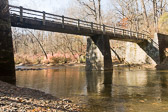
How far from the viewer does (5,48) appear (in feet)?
36.7

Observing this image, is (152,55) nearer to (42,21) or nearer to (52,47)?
(42,21)

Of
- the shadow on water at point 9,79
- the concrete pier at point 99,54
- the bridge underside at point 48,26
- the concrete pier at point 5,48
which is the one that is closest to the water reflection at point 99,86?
the shadow on water at point 9,79

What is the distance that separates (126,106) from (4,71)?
860cm

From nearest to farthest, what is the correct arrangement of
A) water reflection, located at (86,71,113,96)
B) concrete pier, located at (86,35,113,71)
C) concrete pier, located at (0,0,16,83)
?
water reflection, located at (86,71,113,96)
concrete pier, located at (0,0,16,83)
concrete pier, located at (86,35,113,71)

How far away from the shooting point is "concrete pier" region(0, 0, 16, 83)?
428 inches

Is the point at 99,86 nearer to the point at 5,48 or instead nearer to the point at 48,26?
the point at 5,48

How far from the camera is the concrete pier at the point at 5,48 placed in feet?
35.7

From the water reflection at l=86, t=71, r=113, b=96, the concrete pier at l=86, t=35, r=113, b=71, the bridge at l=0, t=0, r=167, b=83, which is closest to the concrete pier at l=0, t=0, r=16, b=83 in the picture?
the bridge at l=0, t=0, r=167, b=83

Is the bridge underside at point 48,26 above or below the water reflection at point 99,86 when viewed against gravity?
above

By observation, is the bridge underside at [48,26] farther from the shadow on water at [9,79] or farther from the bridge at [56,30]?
the shadow on water at [9,79]

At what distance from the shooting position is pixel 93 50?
21.0m

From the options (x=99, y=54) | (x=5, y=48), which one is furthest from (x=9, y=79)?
(x=99, y=54)

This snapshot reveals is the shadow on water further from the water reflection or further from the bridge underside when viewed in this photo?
the water reflection

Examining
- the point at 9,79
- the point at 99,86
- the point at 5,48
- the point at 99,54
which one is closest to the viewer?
the point at 99,86
